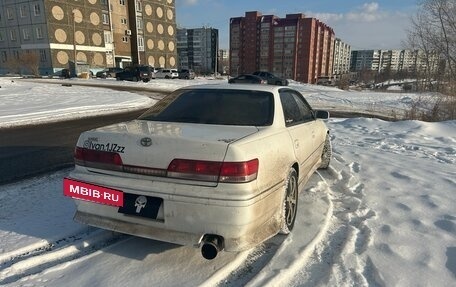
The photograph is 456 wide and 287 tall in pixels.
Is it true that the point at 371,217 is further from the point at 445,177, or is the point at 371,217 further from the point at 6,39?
the point at 6,39

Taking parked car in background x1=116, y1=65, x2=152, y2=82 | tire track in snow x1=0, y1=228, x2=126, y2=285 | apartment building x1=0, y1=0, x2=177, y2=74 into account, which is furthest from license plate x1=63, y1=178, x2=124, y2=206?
apartment building x1=0, y1=0, x2=177, y2=74

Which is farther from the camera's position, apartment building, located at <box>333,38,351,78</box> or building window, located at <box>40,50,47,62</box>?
apartment building, located at <box>333,38,351,78</box>

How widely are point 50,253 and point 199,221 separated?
1.37 meters

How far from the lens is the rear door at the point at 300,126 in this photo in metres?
3.63

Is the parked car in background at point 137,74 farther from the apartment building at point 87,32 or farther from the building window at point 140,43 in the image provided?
the building window at point 140,43

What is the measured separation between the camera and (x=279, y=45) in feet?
285

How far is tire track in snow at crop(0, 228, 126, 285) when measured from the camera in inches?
103

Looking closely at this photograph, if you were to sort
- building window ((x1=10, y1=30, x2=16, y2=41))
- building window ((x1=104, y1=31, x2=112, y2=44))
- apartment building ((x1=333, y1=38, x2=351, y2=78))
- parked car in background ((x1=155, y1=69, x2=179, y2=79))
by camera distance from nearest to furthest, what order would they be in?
parked car in background ((x1=155, y1=69, x2=179, y2=79))
building window ((x1=10, y1=30, x2=16, y2=41))
building window ((x1=104, y1=31, x2=112, y2=44))
apartment building ((x1=333, y1=38, x2=351, y2=78))

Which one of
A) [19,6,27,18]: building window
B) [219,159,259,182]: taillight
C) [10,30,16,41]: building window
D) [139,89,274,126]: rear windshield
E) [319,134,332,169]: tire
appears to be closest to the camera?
[219,159,259,182]: taillight

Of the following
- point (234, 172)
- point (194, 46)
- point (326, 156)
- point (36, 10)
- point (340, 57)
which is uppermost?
point (36, 10)

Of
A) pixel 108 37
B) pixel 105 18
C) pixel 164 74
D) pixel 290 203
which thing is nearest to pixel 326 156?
pixel 290 203

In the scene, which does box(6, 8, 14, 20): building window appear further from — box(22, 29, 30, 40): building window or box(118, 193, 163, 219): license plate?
box(118, 193, 163, 219): license plate

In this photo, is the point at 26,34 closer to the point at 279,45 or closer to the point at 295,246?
the point at 279,45

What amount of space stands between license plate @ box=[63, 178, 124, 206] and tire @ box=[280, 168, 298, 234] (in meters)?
1.48
